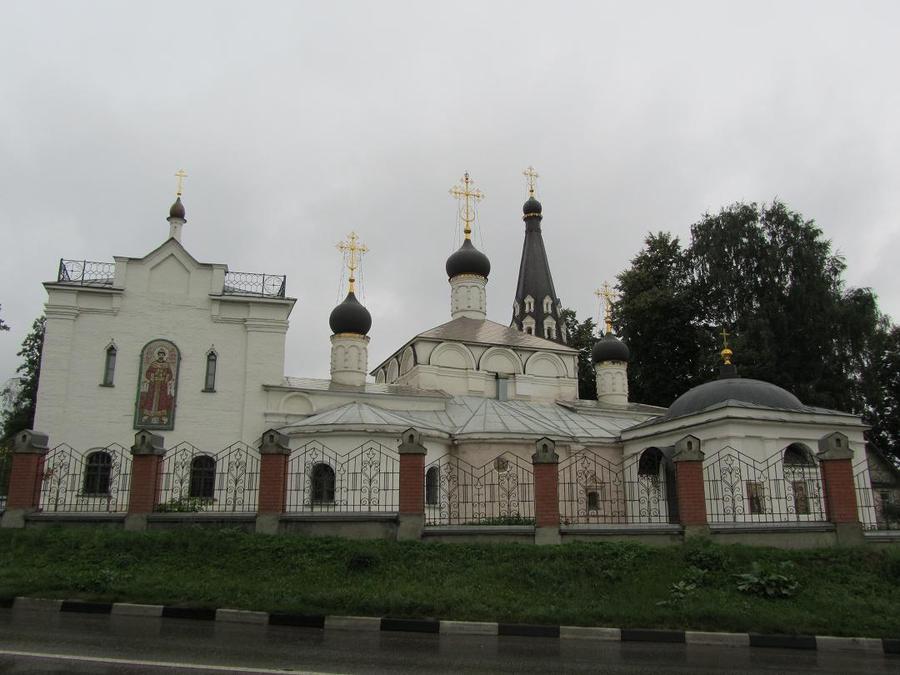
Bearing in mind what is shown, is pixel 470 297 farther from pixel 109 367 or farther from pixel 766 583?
pixel 766 583

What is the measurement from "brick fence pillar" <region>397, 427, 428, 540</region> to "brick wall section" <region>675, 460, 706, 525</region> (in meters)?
3.97

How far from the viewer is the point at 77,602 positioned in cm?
913

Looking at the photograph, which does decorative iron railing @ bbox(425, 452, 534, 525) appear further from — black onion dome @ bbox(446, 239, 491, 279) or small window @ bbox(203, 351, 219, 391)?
black onion dome @ bbox(446, 239, 491, 279)

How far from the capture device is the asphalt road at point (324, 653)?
6.06m

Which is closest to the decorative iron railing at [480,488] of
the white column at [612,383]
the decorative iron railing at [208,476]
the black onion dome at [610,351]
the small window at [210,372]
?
the decorative iron railing at [208,476]

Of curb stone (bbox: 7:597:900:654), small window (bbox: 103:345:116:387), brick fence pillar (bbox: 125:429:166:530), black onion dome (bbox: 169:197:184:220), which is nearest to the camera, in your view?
curb stone (bbox: 7:597:900:654)

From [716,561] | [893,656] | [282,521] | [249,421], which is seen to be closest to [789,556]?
[716,561]

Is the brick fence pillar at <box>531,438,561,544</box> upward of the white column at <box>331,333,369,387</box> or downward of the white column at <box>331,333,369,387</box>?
downward

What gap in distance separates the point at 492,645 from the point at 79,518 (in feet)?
24.4

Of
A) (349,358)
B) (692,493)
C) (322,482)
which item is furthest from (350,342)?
(692,493)

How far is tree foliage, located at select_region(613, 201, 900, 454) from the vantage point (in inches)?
1128

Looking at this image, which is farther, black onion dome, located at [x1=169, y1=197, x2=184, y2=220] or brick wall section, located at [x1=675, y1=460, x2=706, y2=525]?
black onion dome, located at [x1=169, y1=197, x2=184, y2=220]

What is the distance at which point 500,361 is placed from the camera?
26062 millimetres

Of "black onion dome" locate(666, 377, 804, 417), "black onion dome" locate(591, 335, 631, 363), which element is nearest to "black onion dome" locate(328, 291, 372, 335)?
"black onion dome" locate(591, 335, 631, 363)
